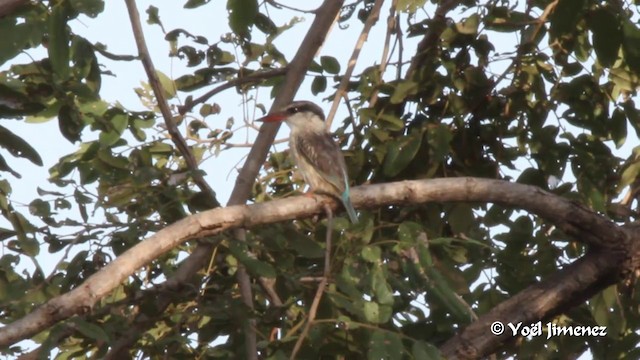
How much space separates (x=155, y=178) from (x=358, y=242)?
86 cm

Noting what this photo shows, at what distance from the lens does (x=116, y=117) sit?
406cm

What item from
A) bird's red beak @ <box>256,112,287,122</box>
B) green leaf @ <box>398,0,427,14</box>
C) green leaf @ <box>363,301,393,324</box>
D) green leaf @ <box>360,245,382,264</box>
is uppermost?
green leaf @ <box>398,0,427,14</box>

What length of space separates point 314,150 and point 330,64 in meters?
0.62

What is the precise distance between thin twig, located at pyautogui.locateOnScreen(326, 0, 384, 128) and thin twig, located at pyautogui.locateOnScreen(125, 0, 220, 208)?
0.95 metres

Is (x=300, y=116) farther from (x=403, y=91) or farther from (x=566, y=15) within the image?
(x=566, y=15)

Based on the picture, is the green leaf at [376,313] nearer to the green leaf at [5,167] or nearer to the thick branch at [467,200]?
the thick branch at [467,200]

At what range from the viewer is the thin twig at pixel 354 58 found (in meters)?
4.80

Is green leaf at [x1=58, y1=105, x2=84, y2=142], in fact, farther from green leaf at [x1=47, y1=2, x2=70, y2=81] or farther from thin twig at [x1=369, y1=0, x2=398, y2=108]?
thin twig at [x1=369, y1=0, x2=398, y2=108]

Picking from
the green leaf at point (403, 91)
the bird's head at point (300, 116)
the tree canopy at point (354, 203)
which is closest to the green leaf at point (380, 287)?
the tree canopy at point (354, 203)

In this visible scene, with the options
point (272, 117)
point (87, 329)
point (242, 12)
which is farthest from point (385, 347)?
point (272, 117)

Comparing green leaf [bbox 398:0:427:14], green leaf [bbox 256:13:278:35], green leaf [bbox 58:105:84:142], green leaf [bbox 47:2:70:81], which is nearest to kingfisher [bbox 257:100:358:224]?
green leaf [bbox 256:13:278:35]

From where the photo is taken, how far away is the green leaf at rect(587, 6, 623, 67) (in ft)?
11.2

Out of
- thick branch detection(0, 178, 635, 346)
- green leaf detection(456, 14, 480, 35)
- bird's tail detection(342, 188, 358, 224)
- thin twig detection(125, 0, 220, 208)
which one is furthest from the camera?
green leaf detection(456, 14, 480, 35)

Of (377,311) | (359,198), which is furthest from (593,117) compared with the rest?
(377,311)
